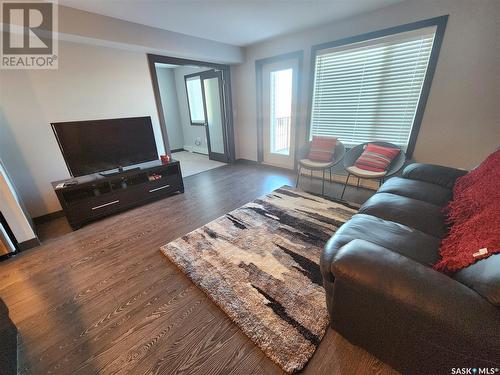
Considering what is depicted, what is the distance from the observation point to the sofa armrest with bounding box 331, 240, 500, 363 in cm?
69

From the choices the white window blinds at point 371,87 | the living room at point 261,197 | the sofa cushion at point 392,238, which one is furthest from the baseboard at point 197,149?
the sofa cushion at point 392,238

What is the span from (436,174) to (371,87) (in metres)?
1.61

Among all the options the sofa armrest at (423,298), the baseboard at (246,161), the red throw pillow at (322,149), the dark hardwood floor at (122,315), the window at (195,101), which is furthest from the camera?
the window at (195,101)

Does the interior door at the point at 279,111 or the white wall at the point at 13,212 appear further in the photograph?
the interior door at the point at 279,111

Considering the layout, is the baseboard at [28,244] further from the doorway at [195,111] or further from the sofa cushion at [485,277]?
the sofa cushion at [485,277]

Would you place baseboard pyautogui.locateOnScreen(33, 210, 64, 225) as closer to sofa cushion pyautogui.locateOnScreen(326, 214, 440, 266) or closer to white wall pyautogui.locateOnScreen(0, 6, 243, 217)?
white wall pyautogui.locateOnScreen(0, 6, 243, 217)

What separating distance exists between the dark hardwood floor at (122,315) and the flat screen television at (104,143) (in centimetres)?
82

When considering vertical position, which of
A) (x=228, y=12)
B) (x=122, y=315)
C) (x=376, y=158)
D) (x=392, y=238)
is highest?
(x=228, y=12)

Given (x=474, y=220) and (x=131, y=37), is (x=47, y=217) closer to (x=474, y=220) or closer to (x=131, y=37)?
(x=131, y=37)

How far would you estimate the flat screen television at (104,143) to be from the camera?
7.75 feet

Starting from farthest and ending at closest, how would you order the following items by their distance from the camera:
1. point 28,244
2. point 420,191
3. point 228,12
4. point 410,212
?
point 228,12
point 28,244
point 420,191
point 410,212

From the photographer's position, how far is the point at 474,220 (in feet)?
3.50

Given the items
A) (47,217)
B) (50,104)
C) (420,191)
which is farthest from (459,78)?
(47,217)

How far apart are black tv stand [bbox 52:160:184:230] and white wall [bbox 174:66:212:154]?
9.39 feet
